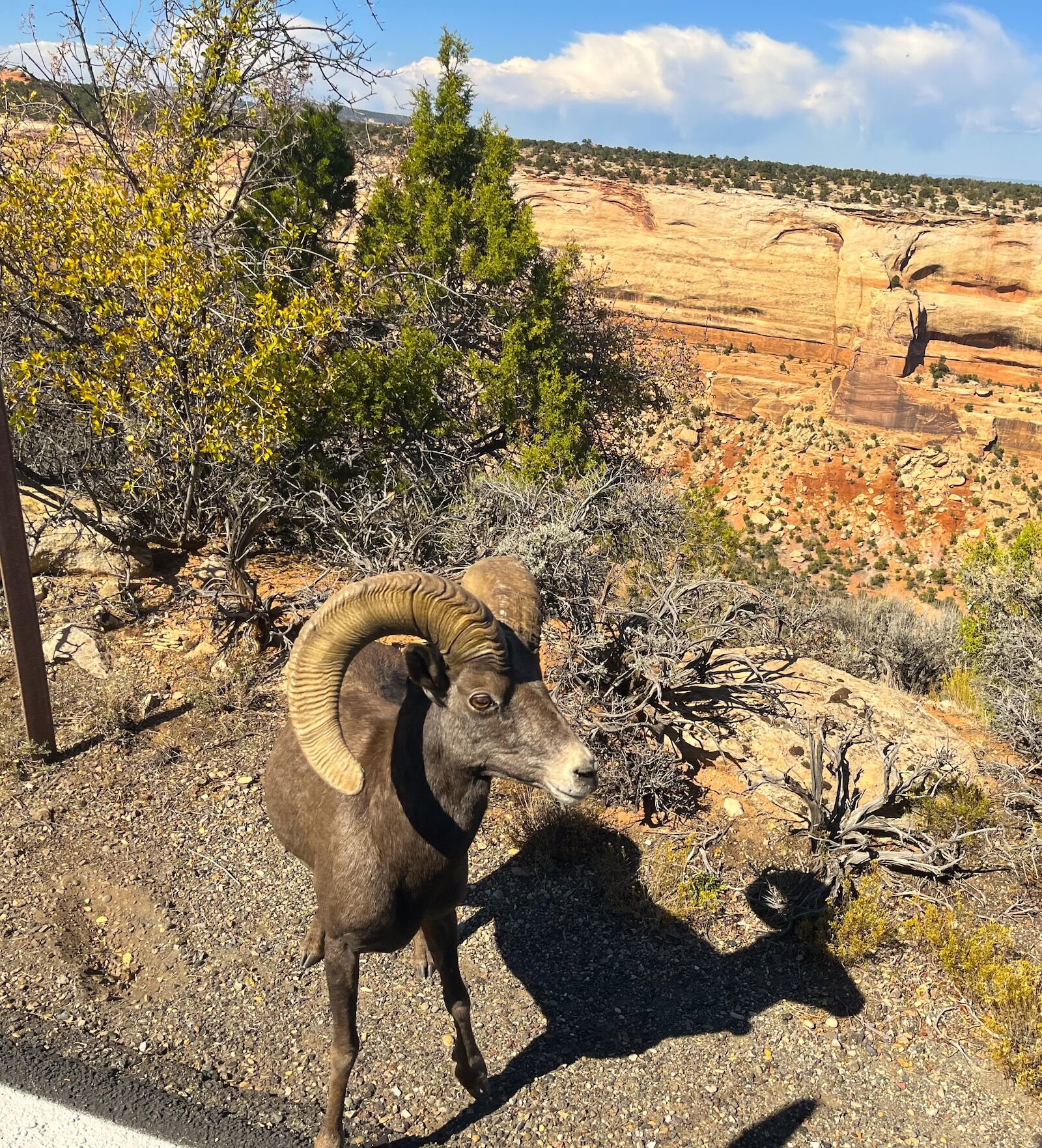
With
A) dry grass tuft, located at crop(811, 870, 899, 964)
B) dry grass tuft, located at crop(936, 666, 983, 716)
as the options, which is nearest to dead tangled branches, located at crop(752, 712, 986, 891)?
dry grass tuft, located at crop(811, 870, 899, 964)

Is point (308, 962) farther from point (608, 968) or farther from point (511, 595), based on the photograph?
point (511, 595)

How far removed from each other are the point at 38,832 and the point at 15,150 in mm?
6714

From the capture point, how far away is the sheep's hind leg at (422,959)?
184 inches

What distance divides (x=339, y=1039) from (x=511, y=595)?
7.16 ft

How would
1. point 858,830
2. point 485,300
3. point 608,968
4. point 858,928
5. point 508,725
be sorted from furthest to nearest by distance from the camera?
1. point 485,300
2. point 858,830
3. point 858,928
4. point 608,968
5. point 508,725


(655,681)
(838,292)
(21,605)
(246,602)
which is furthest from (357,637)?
(838,292)

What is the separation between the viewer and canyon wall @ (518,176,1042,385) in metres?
51.0

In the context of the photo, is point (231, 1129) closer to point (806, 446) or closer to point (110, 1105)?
point (110, 1105)

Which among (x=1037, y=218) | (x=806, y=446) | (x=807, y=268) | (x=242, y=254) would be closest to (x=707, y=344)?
(x=807, y=268)

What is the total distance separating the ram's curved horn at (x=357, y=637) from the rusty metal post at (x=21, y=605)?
4.09 metres

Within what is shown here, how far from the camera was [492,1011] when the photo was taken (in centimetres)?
453

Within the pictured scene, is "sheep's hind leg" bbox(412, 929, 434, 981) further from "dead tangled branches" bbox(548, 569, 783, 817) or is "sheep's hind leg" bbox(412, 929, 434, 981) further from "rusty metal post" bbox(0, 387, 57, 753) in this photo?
"rusty metal post" bbox(0, 387, 57, 753)

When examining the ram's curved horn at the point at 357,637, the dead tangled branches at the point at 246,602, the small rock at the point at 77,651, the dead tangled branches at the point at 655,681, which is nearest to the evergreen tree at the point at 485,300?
the dead tangled branches at the point at 246,602

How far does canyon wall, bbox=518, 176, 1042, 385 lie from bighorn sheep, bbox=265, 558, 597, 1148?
167 feet
